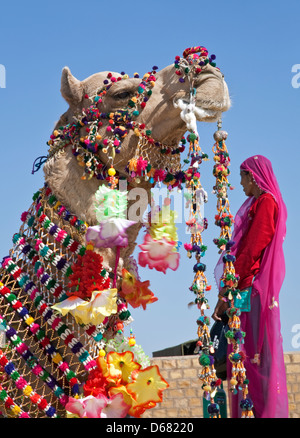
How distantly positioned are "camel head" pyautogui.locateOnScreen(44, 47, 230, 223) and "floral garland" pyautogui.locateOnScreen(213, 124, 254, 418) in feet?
0.80

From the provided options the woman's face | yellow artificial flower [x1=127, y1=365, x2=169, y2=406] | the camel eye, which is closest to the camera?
yellow artificial flower [x1=127, y1=365, x2=169, y2=406]

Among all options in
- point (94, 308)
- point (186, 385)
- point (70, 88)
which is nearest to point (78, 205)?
point (94, 308)

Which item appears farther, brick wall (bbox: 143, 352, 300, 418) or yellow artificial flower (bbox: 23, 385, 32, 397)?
brick wall (bbox: 143, 352, 300, 418)

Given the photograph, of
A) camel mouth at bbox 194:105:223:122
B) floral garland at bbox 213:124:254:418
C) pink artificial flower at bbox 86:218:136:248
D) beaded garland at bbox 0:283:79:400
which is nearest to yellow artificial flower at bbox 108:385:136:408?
beaded garland at bbox 0:283:79:400

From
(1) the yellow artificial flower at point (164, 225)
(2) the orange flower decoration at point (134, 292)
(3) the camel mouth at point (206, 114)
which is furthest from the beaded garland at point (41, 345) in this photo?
(3) the camel mouth at point (206, 114)

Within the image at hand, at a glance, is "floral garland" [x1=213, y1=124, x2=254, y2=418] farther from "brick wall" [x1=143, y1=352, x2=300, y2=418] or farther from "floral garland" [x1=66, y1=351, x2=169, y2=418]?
"brick wall" [x1=143, y1=352, x2=300, y2=418]

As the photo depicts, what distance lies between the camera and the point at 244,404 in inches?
153

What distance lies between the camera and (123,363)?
3.78 meters

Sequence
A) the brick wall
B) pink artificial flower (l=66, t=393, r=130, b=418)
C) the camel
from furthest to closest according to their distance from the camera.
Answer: the brick wall → the camel → pink artificial flower (l=66, t=393, r=130, b=418)

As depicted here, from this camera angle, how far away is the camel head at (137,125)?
4.09 m

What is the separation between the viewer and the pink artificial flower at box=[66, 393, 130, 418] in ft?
11.7

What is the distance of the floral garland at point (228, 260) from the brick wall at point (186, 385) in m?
6.67

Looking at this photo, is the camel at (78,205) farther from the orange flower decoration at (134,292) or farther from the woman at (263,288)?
the woman at (263,288)
